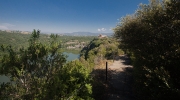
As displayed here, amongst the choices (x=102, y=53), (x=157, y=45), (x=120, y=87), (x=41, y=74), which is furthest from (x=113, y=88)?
(x=102, y=53)

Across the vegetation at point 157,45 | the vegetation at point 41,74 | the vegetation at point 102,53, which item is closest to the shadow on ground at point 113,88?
the vegetation at point 157,45

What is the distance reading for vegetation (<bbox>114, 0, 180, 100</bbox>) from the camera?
7070 millimetres

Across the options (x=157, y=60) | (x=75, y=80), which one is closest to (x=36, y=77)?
(x=75, y=80)

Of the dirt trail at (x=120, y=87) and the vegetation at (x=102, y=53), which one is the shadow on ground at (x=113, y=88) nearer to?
the dirt trail at (x=120, y=87)

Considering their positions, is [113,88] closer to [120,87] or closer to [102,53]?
[120,87]

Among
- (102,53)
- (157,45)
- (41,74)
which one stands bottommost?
(102,53)

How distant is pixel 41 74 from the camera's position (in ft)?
41.4

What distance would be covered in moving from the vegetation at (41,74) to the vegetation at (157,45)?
4.88m

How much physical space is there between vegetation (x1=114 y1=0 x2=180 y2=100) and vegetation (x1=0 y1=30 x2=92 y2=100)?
16.0ft

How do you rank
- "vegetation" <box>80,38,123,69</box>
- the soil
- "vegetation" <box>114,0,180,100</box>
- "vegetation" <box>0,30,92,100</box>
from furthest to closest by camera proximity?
"vegetation" <box>80,38,123,69</box>, the soil, "vegetation" <box>0,30,92,100</box>, "vegetation" <box>114,0,180,100</box>

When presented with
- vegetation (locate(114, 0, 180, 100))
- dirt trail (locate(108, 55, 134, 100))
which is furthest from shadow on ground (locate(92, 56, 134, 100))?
vegetation (locate(114, 0, 180, 100))

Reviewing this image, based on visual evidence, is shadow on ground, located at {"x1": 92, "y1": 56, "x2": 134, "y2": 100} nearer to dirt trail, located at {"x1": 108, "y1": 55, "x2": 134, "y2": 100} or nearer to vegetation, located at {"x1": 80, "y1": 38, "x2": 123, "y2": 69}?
dirt trail, located at {"x1": 108, "y1": 55, "x2": 134, "y2": 100}

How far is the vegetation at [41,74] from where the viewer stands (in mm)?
10055

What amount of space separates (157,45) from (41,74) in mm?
10817
